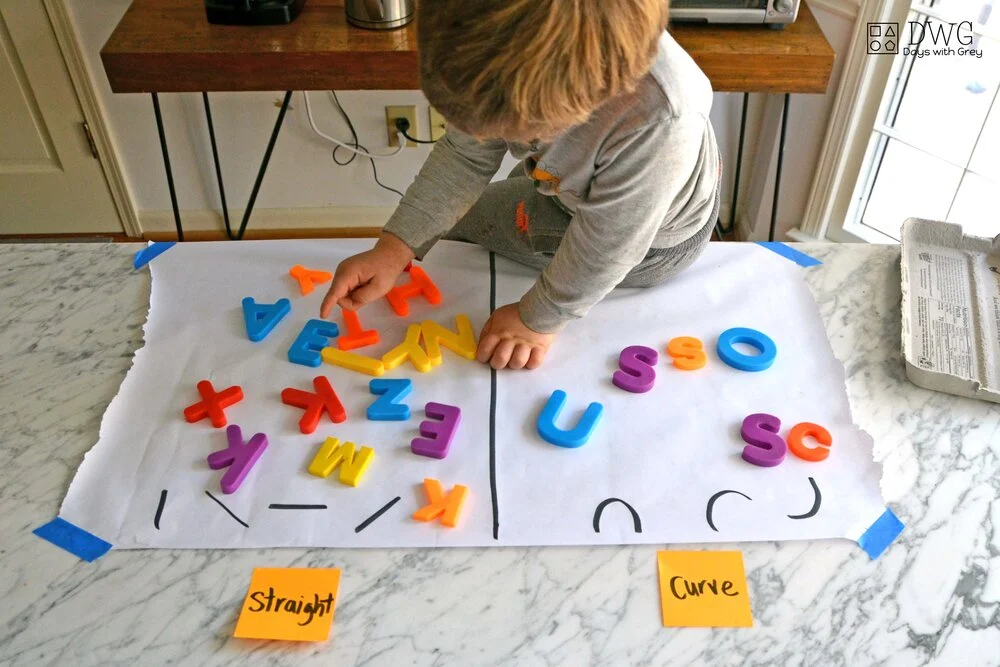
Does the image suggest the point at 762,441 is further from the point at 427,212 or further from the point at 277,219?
the point at 277,219

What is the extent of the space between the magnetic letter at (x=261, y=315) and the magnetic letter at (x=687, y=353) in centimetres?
50

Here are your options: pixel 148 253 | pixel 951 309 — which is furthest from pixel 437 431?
pixel 951 309

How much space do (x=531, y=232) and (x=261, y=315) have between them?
0.39 m

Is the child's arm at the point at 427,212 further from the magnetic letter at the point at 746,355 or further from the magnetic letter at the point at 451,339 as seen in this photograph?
the magnetic letter at the point at 746,355

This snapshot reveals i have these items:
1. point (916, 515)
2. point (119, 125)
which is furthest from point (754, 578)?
point (119, 125)

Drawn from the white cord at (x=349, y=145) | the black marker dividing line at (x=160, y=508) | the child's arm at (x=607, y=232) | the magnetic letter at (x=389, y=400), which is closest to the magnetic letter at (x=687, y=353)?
the child's arm at (x=607, y=232)

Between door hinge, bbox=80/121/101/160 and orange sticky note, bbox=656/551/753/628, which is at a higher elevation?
orange sticky note, bbox=656/551/753/628

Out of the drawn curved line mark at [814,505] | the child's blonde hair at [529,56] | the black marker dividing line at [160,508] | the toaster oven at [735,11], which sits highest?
the child's blonde hair at [529,56]

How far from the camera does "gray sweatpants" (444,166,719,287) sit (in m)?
1.12

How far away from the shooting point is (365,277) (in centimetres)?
109

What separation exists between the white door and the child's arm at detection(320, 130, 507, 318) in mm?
1297

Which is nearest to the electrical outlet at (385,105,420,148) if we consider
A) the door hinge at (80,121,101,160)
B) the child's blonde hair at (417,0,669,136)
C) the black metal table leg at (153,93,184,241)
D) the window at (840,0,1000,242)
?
the black metal table leg at (153,93,184,241)

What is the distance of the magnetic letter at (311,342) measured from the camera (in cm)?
101

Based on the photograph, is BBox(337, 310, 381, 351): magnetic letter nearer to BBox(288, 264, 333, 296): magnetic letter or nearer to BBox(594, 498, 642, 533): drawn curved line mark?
BBox(288, 264, 333, 296): magnetic letter
